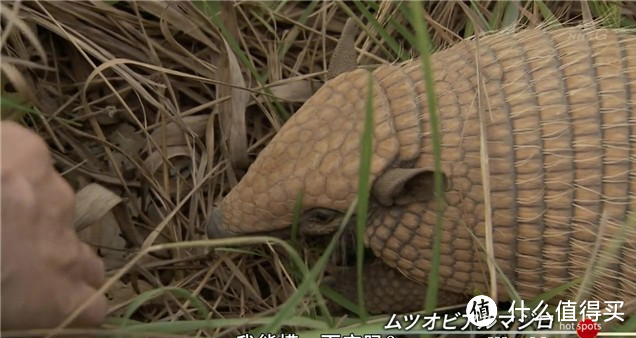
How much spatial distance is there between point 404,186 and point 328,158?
0.70 ft

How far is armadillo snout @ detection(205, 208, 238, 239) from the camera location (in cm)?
210

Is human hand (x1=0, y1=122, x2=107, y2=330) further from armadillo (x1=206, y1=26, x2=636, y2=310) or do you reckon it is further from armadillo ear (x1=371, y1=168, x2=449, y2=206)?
armadillo ear (x1=371, y1=168, x2=449, y2=206)

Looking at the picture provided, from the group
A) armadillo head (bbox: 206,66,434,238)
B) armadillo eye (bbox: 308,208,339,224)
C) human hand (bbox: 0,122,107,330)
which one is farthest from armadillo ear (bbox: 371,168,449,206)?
human hand (bbox: 0,122,107,330)

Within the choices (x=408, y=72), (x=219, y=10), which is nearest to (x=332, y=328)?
(x=408, y=72)

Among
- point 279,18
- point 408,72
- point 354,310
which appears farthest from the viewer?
point 279,18

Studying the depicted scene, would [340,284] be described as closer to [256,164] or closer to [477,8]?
[256,164]

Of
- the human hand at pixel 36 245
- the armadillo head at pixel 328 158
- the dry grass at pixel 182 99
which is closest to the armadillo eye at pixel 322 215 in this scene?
the armadillo head at pixel 328 158

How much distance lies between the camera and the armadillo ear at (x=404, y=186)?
1.86m

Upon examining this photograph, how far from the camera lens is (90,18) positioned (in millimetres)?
2645

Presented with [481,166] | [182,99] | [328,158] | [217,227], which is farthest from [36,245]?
[182,99]

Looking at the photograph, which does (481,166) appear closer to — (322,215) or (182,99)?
(322,215)

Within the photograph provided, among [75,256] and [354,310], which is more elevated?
[75,256]

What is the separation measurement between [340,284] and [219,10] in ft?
3.46

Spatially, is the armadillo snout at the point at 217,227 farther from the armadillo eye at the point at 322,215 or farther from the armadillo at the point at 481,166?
the armadillo eye at the point at 322,215
